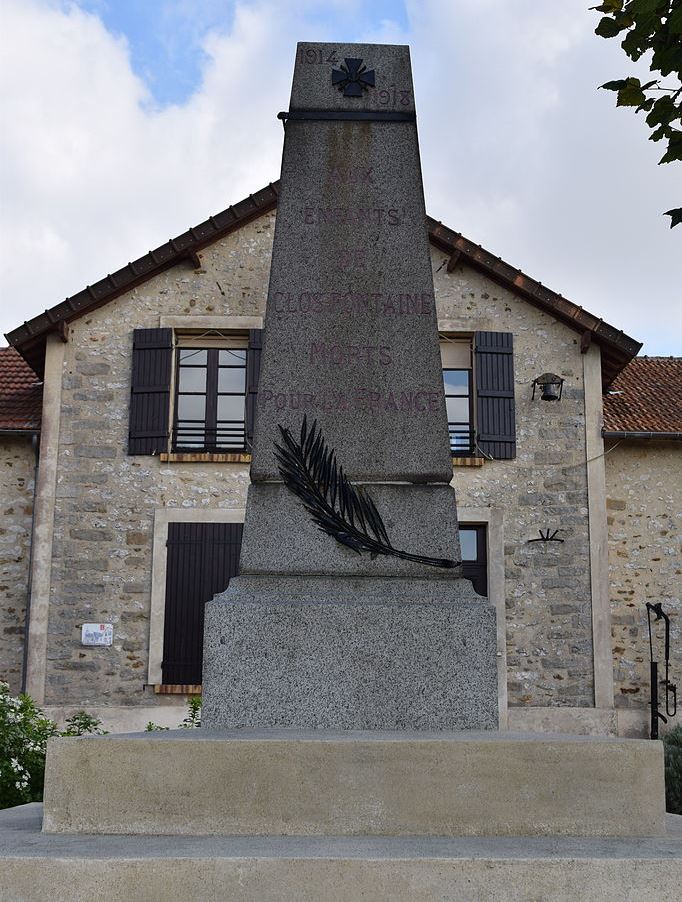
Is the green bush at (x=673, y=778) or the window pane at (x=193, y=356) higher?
the window pane at (x=193, y=356)

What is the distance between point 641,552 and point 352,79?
28.3ft

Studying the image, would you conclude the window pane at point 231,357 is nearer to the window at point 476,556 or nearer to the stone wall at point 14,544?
the stone wall at point 14,544

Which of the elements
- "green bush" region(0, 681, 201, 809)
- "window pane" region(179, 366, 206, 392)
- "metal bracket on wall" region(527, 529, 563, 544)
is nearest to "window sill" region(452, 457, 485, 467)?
"metal bracket on wall" region(527, 529, 563, 544)

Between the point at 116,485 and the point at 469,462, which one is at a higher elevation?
the point at 469,462

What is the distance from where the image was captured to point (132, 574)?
11.5 m

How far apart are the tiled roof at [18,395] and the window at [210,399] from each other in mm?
1720

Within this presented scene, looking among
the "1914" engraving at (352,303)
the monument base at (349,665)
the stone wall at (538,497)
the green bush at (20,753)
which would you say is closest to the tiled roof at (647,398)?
the stone wall at (538,497)

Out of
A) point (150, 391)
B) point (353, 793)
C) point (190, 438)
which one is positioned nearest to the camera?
point (353, 793)

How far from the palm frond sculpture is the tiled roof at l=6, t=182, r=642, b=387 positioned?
26.8 feet

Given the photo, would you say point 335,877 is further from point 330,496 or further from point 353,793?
point 330,496

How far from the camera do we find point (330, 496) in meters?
4.38

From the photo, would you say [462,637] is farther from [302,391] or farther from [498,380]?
[498,380]

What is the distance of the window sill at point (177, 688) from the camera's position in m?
11.2

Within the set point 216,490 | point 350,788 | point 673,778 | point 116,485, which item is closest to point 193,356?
point 216,490
